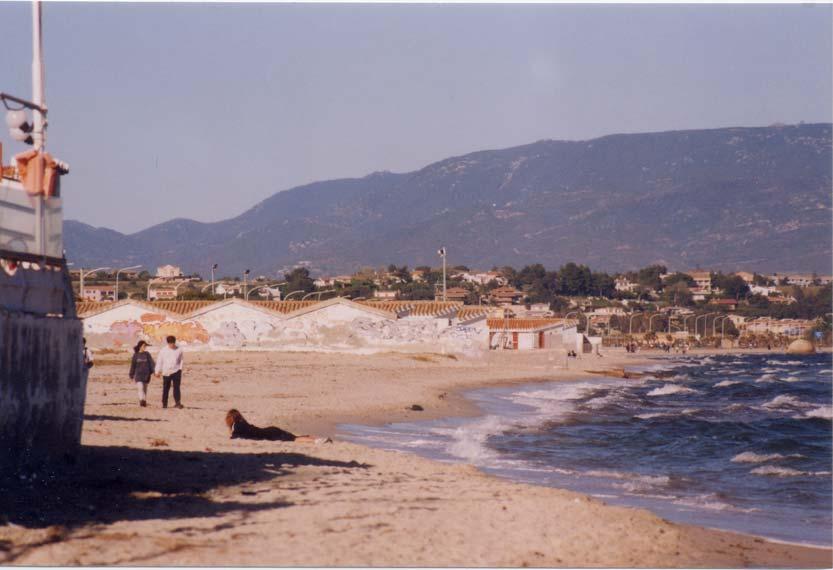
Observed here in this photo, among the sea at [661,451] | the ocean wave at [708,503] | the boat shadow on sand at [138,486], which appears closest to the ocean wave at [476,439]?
the sea at [661,451]

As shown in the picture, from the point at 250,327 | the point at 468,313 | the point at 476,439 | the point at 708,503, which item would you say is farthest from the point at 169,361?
the point at 468,313

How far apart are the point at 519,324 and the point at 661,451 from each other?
54425 mm

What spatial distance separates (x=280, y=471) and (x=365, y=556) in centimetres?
429

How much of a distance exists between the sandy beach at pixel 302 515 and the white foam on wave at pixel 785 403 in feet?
84.9

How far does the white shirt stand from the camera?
68.1 ft

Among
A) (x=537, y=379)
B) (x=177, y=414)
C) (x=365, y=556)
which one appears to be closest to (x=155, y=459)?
(x=365, y=556)

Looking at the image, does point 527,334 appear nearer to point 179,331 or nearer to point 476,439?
point 179,331

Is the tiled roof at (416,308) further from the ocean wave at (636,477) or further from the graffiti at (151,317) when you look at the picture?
the ocean wave at (636,477)

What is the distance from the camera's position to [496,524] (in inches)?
422

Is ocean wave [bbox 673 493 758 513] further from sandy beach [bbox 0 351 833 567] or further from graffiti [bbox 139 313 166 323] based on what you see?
graffiti [bbox 139 313 166 323]

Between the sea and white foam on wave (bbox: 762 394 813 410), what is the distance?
2.78ft

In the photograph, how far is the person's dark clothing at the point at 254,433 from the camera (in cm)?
1644

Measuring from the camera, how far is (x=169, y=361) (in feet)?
68.1

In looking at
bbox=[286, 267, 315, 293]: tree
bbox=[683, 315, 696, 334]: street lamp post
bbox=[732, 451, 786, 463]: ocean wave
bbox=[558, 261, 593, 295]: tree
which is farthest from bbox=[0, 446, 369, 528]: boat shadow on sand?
bbox=[558, 261, 593, 295]: tree
